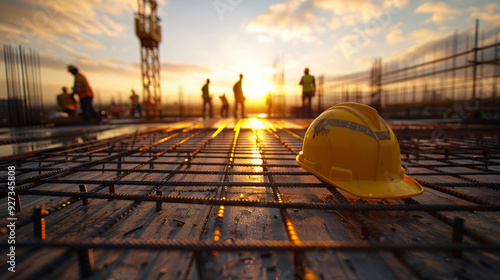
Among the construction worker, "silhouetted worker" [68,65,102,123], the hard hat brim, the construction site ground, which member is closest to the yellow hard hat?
the hard hat brim

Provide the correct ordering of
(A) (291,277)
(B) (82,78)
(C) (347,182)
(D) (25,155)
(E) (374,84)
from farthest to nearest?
1. (E) (374,84)
2. (B) (82,78)
3. (D) (25,155)
4. (C) (347,182)
5. (A) (291,277)

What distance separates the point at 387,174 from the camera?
2135 millimetres

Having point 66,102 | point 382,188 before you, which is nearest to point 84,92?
point 66,102

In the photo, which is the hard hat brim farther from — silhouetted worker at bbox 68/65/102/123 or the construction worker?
the construction worker

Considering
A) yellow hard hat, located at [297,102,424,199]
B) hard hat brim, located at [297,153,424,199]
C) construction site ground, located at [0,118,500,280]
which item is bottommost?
construction site ground, located at [0,118,500,280]

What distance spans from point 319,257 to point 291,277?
0.91 feet

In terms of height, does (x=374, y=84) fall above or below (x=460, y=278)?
above

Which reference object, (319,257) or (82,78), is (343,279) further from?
(82,78)

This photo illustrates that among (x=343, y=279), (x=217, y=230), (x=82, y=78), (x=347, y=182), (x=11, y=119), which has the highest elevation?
(x=82, y=78)

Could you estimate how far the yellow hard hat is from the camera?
2.05 metres

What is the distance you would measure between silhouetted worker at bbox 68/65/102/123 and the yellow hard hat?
38.5ft

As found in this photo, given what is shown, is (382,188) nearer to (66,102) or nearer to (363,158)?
(363,158)

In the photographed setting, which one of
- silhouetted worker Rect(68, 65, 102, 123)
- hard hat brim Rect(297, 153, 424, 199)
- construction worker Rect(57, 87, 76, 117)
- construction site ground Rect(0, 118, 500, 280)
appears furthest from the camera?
construction worker Rect(57, 87, 76, 117)

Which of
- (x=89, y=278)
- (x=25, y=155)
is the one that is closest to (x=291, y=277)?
(x=89, y=278)
